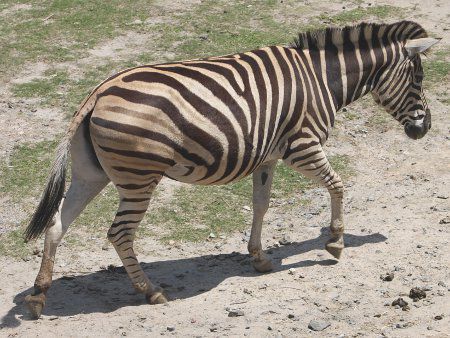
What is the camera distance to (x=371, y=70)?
955cm

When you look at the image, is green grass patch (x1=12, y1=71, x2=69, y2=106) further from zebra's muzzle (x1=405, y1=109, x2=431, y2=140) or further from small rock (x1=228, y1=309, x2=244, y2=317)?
small rock (x1=228, y1=309, x2=244, y2=317)

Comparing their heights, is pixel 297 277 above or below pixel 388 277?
below

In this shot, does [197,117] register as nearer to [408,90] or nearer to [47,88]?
[408,90]

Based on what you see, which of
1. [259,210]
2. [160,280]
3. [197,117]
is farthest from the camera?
[259,210]

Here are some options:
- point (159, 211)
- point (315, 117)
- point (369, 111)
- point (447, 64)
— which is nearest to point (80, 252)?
point (159, 211)

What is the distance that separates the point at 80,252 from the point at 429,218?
387 cm

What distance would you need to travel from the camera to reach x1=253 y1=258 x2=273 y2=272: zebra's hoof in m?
9.31

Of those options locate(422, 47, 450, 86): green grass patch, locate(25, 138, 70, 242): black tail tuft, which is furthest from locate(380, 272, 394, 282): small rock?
locate(422, 47, 450, 86): green grass patch

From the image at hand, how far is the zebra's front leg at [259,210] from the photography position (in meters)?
9.32

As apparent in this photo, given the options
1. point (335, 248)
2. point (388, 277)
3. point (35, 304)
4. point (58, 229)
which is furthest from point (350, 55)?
point (35, 304)

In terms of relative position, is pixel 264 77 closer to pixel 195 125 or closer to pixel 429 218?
pixel 195 125

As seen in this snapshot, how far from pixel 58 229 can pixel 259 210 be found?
2.13 metres

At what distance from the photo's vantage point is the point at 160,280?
9273 millimetres

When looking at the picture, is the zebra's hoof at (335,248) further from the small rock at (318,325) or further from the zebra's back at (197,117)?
the small rock at (318,325)
